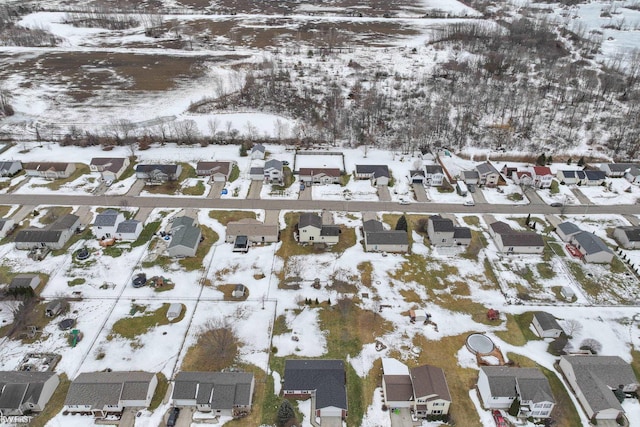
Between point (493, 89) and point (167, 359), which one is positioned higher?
point (493, 89)

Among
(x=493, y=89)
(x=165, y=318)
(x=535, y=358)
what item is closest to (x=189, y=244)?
(x=165, y=318)

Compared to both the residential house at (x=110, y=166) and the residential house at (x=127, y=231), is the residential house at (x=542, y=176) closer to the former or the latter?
the residential house at (x=127, y=231)

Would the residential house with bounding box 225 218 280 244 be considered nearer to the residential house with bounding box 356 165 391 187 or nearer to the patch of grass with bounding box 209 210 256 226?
the patch of grass with bounding box 209 210 256 226

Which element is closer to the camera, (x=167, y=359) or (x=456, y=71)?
(x=167, y=359)

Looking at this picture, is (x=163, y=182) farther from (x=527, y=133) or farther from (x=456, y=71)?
(x=456, y=71)

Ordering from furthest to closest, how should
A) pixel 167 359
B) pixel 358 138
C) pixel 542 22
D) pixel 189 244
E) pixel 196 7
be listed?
pixel 196 7 → pixel 542 22 → pixel 358 138 → pixel 189 244 → pixel 167 359

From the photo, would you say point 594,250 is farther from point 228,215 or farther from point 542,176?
point 228,215
